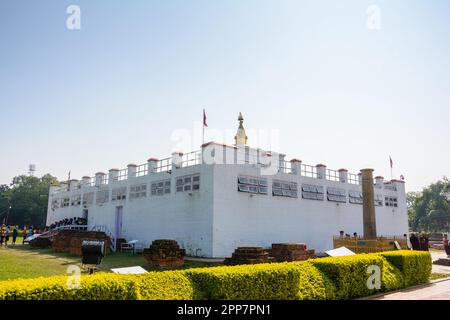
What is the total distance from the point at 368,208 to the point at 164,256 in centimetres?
1253

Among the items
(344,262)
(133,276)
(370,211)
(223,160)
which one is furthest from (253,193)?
(133,276)

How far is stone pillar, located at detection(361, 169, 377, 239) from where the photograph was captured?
841 inches

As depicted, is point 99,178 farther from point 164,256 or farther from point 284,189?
point 164,256

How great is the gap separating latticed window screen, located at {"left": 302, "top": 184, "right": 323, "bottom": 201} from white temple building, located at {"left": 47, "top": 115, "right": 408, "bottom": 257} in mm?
69

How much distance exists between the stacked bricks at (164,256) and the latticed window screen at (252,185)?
5.76 metres

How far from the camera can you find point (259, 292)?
797cm

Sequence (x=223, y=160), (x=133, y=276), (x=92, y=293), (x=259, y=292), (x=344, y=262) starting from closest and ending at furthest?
(x=92, y=293) < (x=133, y=276) < (x=259, y=292) < (x=344, y=262) < (x=223, y=160)

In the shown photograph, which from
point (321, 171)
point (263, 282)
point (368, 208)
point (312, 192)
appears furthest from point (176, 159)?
point (263, 282)

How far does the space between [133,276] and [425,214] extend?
74.8 m

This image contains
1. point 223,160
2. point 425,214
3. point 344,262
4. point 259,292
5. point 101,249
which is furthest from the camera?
point 425,214

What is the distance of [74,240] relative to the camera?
74.1 feet

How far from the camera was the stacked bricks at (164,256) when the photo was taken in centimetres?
1641

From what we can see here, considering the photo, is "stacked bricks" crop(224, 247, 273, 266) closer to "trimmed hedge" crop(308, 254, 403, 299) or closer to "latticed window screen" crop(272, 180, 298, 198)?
"trimmed hedge" crop(308, 254, 403, 299)
